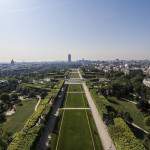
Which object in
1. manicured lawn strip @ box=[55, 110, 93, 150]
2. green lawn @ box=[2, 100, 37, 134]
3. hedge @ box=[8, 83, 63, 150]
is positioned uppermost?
hedge @ box=[8, 83, 63, 150]

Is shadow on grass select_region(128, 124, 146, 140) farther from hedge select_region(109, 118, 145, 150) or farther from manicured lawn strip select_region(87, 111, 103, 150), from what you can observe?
manicured lawn strip select_region(87, 111, 103, 150)

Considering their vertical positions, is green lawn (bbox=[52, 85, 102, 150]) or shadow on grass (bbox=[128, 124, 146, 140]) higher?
green lawn (bbox=[52, 85, 102, 150])

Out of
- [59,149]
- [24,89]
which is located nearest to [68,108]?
[59,149]

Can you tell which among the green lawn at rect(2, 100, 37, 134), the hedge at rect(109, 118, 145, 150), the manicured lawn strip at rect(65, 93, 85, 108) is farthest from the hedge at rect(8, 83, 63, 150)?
the manicured lawn strip at rect(65, 93, 85, 108)

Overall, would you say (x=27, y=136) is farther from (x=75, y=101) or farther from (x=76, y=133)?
(x=75, y=101)

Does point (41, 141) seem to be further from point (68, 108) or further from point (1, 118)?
point (68, 108)

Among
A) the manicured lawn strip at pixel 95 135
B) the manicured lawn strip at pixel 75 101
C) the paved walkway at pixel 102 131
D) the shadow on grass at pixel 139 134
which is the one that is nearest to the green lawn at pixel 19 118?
the manicured lawn strip at pixel 75 101

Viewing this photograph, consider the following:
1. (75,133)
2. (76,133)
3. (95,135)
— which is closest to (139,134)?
(95,135)
